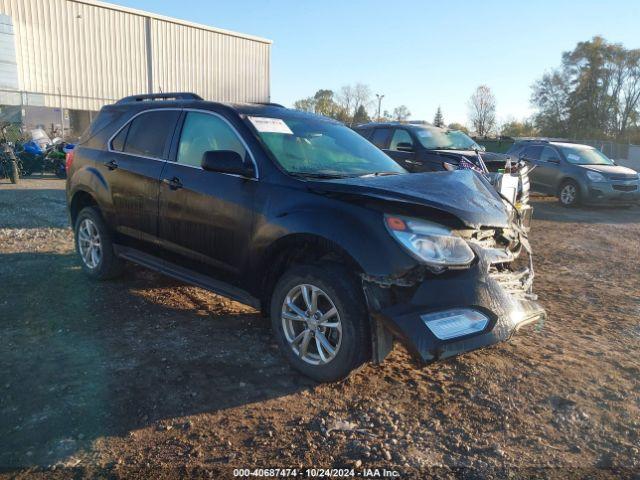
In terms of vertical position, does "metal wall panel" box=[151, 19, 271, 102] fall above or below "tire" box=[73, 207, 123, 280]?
above

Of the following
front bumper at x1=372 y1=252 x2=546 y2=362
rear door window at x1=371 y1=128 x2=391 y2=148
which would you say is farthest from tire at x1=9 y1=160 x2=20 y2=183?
front bumper at x1=372 y1=252 x2=546 y2=362

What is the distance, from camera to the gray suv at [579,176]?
12.9 meters

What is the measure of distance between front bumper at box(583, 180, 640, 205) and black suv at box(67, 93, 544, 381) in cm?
1018

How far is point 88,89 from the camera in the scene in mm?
28234

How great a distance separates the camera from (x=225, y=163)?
147 inches

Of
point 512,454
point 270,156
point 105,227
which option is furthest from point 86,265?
point 512,454

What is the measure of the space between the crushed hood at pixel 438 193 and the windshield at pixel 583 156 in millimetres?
11161

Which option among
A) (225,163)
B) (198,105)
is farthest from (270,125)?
(198,105)

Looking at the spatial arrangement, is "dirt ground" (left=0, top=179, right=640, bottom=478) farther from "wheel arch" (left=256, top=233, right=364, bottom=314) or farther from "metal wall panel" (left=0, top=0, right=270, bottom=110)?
"metal wall panel" (left=0, top=0, right=270, bottom=110)

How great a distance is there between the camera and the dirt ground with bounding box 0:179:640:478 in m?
2.64

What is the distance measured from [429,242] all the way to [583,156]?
41.6 feet

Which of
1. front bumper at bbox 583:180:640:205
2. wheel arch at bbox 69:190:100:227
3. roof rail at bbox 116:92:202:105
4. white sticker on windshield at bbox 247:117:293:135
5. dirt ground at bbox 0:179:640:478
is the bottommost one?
dirt ground at bbox 0:179:640:478

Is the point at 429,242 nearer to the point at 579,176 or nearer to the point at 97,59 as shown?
the point at 579,176

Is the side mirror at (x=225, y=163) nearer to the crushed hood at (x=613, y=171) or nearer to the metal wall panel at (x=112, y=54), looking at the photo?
the crushed hood at (x=613, y=171)
